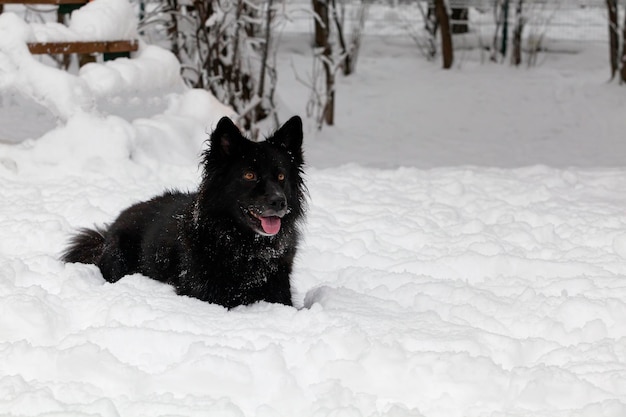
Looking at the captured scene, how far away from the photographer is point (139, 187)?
7.15 meters

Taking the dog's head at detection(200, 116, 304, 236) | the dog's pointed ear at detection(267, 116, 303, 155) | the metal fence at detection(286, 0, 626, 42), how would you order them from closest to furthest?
the dog's head at detection(200, 116, 304, 236) → the dog's pointed ear at detection(267, 116, 303, 155) → the metal fence at detection(286, 0, 626, 42)

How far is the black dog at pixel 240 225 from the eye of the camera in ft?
15.2

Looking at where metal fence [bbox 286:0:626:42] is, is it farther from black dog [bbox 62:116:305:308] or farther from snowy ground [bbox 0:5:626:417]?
black dog [bbox 62:116:305:308]

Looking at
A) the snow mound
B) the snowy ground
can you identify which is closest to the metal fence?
the snowy ground

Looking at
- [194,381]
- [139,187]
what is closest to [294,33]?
[139,187]

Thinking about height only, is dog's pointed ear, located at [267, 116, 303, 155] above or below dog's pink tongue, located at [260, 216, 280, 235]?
above

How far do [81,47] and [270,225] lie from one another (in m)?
4.59

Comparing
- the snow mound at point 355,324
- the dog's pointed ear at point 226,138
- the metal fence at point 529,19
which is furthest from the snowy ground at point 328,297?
the metal fence at point 529,19

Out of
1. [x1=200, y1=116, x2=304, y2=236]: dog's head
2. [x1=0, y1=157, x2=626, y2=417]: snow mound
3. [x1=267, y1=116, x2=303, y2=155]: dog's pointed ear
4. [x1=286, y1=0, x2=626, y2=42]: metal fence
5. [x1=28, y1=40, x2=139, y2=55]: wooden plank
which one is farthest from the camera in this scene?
[x1=286, y1=0, x2=626, y2=42]: metal fence

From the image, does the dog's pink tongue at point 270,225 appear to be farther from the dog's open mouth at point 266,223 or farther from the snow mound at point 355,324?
the snow mound at point 355,324

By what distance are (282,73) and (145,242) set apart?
11322 mm

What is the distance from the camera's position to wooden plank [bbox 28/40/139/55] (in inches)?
321

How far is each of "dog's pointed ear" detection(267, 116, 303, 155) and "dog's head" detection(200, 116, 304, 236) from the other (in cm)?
4

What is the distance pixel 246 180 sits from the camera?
466 cm
